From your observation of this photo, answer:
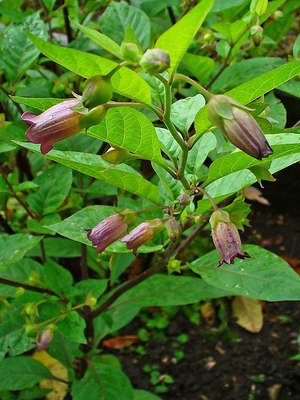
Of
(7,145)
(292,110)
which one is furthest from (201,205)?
(292,110)

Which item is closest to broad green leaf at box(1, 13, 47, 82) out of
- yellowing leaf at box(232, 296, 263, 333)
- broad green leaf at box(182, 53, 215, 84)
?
broad green leaf at box(182, 53, 215, 84)

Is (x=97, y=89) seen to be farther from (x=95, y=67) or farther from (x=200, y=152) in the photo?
(x=200, y=152)

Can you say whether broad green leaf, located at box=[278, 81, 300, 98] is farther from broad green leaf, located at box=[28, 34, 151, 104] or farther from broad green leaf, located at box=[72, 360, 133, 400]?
broad green leaf, located at box=[72, 360, 133, 400]

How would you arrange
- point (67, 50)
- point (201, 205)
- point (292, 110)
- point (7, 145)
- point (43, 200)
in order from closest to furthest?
point (67, 50) < point (201, 205) < point (7, 145) < point (43, 200) < point (292, 110)

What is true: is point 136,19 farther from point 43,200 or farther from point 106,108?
point 106,108

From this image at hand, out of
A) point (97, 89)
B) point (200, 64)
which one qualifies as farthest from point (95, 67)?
point (200, 64)

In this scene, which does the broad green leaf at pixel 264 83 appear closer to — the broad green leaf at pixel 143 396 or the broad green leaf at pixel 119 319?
the broad green leaf at pixel 119 319

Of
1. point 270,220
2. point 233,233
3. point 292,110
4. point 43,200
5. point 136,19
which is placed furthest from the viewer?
point 270,220
